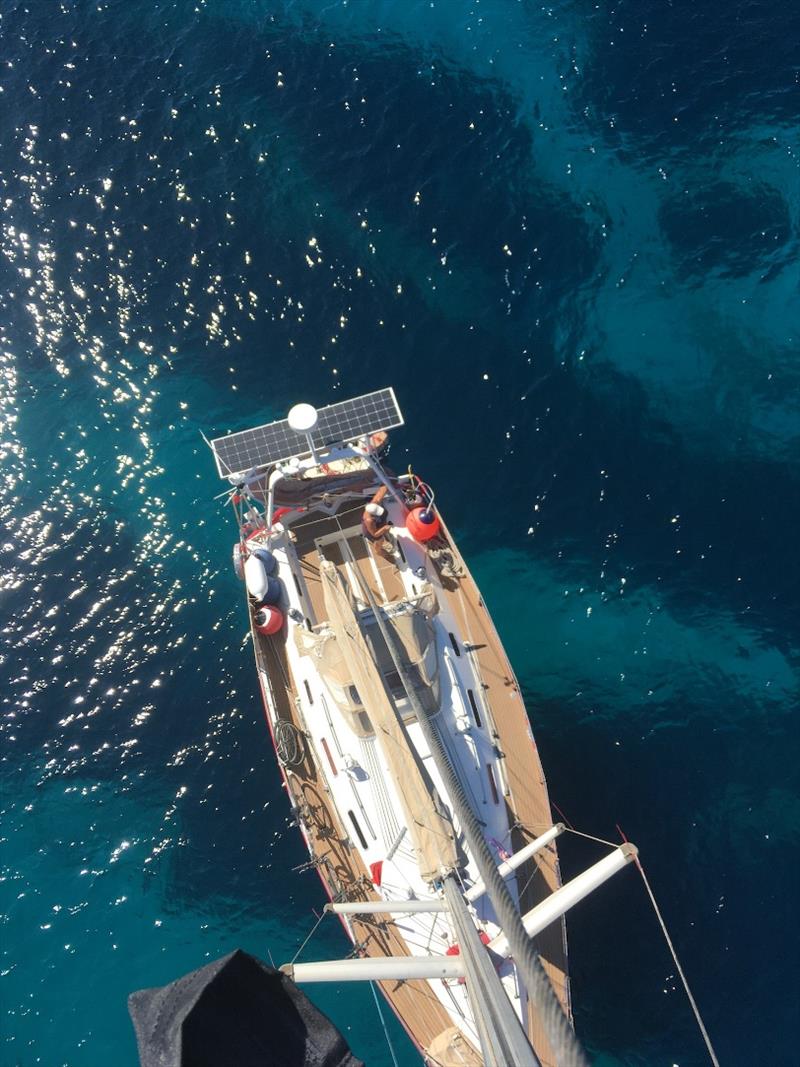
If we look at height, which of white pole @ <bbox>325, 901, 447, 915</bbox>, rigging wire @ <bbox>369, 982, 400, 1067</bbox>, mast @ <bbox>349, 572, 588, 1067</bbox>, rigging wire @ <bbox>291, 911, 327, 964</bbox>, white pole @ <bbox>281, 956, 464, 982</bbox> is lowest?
rigging wire @ <bbox>369, 982, 400, 1067</bbox>

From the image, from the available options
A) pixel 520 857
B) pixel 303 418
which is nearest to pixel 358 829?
pixel 520 857

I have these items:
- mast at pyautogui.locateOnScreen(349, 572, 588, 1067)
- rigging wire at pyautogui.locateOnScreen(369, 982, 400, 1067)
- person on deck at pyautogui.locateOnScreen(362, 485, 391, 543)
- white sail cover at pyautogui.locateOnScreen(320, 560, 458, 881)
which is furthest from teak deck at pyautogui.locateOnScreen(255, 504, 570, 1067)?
mast at pyautogui.locateOnScreen(349, 572, 588, 1067)

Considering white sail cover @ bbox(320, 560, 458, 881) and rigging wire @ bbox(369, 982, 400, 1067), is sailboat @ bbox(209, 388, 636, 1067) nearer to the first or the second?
white sail cover @ bbox(320, 560, 458, 881)

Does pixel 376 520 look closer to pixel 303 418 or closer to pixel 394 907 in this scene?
pixel 303 418

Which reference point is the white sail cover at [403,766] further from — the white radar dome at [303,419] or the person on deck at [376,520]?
the white radar dome at [303,419]

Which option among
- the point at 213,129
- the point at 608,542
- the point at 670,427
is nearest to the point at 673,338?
the point at 670,427

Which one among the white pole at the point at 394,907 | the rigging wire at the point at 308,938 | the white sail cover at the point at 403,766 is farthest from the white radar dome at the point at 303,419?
the rigging wire at the point at 308,938
